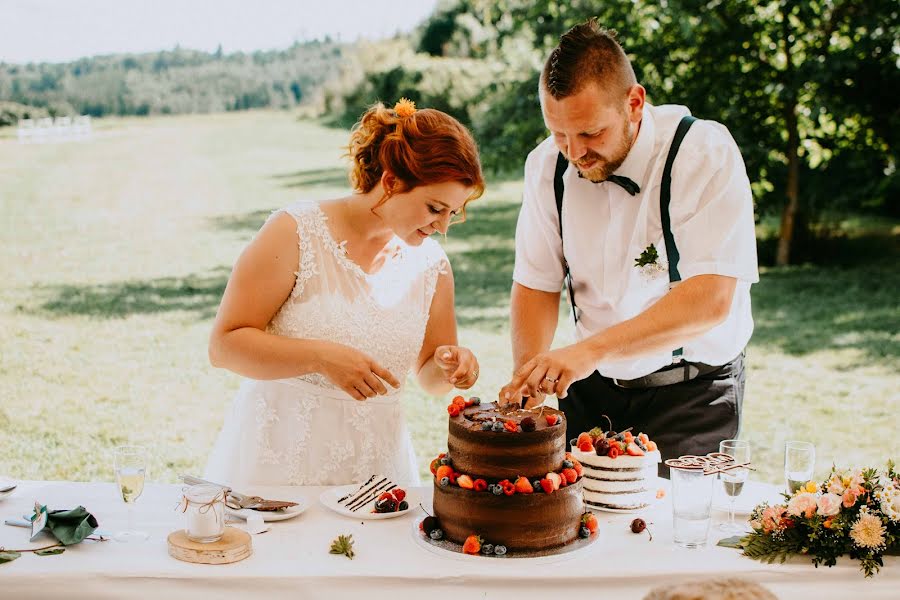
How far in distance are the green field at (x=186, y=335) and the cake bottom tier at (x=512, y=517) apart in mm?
4097

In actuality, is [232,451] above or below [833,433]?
above

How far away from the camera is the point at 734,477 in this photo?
106 inches

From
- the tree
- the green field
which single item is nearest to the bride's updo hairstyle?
the green field

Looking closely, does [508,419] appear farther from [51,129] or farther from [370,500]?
[51,129]

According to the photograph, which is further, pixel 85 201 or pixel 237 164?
pixel 237 164

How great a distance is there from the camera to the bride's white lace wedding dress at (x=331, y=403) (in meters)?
3.38

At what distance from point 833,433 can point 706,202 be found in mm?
4383

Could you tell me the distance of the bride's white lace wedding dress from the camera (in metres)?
3.38

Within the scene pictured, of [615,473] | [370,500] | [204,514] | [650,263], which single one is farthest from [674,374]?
[204,514]

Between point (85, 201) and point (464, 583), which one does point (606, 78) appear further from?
point (85, 201)

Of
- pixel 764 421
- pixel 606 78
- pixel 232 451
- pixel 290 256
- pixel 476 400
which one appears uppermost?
pixel 606 78

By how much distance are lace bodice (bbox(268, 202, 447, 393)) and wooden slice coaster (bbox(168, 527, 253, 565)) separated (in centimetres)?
98

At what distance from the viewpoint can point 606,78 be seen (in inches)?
122

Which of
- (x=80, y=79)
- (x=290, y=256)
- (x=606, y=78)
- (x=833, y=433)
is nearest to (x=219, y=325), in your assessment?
(x=290, y=256)
